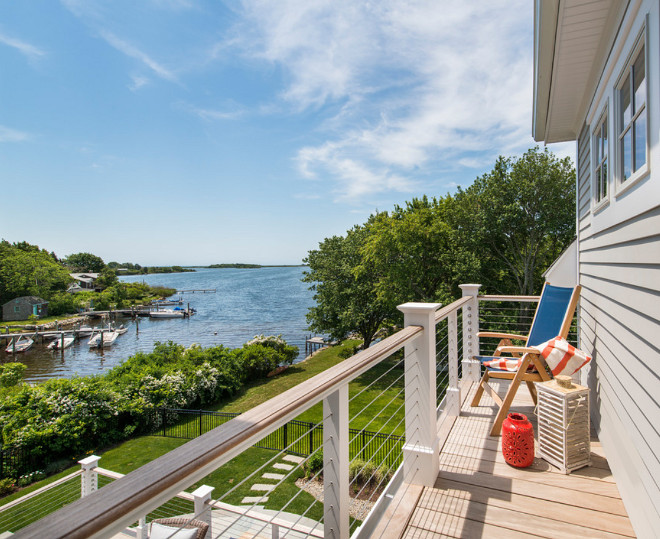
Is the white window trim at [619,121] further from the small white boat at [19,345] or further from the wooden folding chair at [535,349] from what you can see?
the small white boat at [19,345]

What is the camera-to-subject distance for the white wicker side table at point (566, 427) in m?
2.65

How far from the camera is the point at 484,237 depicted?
1425 cm

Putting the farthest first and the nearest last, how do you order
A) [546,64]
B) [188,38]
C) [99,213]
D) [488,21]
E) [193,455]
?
[99,213] < [188,38] < [488,21] < [546,64] < [193,455]

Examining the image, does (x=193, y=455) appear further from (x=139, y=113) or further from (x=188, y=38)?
(x=139, y=113)

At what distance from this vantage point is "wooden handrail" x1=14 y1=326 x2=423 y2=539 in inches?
21.8

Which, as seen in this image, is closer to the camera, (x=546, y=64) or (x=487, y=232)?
(x=546, y=64)

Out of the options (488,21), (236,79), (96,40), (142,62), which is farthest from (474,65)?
(96,40)

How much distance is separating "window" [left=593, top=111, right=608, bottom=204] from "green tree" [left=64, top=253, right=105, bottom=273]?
280 feet

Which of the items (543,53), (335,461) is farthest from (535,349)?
(543,53)

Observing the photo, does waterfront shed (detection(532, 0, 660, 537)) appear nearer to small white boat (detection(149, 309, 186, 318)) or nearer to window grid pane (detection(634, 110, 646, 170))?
window grid pane (detection(634, 110, 646, 170))

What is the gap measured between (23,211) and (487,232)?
6077cm

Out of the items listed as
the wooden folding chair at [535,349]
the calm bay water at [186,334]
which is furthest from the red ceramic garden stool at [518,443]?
the calm bay water at [186,334]

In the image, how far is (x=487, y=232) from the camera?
14078mm

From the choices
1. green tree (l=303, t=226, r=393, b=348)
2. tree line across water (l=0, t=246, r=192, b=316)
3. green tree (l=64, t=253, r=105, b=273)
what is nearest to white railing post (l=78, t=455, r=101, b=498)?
green tree (l=303, t=226, r=393, b=348)
